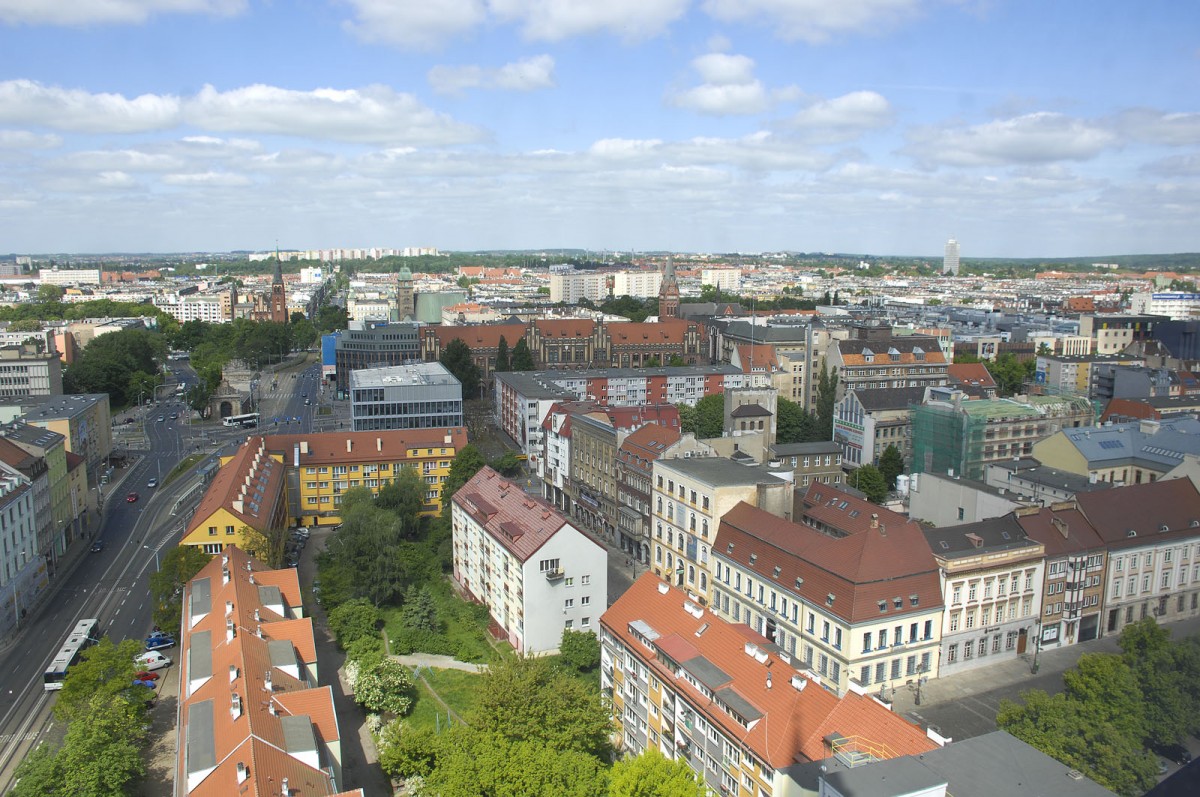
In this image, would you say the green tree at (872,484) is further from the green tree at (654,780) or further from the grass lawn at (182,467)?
the grass lawn at (182,467)

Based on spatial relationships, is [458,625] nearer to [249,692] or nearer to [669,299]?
[249,692]

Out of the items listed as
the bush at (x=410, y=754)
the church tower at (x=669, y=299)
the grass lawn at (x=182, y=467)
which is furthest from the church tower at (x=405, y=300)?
the bush at (x=410, y=754)

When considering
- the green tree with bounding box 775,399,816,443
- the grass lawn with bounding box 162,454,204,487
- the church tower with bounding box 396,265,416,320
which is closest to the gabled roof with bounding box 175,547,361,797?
the grass lawn with bounding box 162,454,204,487

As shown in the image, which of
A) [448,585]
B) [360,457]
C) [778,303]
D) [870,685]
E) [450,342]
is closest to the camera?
[870,685]

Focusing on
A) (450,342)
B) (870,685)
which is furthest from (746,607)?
(450,342)

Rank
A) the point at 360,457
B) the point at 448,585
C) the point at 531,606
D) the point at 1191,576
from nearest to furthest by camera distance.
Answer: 1. the point at 531,606
2. the point at 1191,576
3. the point at 448,585
4. the point at 360,457

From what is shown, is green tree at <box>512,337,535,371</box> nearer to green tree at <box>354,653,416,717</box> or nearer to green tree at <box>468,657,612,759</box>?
green tree at <box>354,653,416,717</box>

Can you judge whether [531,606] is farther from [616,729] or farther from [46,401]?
[46,401]
